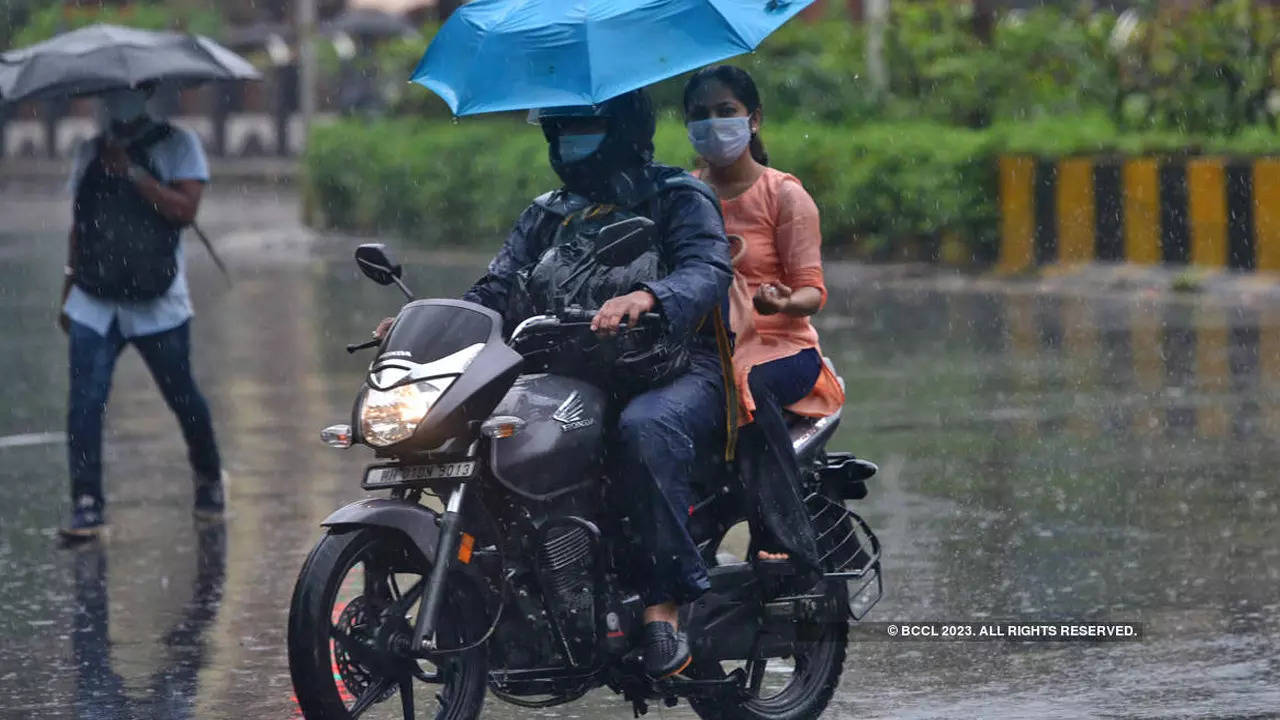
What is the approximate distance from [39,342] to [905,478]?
8.74 m

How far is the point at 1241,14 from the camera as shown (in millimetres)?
19875

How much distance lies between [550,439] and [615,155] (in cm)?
76

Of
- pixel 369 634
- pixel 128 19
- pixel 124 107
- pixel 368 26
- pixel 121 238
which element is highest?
pixel 128 19

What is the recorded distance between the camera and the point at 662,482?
5621 mm

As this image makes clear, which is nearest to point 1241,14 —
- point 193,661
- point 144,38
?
point 144,38

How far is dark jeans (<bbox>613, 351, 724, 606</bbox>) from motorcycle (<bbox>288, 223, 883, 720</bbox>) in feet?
0.19

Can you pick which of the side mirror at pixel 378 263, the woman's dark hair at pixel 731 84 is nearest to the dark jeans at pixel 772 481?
the woman's dark hair at pixel 731 84

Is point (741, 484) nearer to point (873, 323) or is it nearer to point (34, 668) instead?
point (34, 668)

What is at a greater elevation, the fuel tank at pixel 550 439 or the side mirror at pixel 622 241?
the side mirror at pixel 622 241

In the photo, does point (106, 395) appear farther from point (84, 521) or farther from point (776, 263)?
point (776, 263)

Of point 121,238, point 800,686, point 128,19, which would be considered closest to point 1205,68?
point 121,238

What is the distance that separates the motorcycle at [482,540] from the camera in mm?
5348

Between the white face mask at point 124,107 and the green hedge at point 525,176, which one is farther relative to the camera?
the green hedge at point 525,176

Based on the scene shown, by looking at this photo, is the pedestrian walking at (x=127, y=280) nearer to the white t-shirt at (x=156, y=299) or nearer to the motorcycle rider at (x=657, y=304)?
the white t-shirt at (x=156, y=299)
